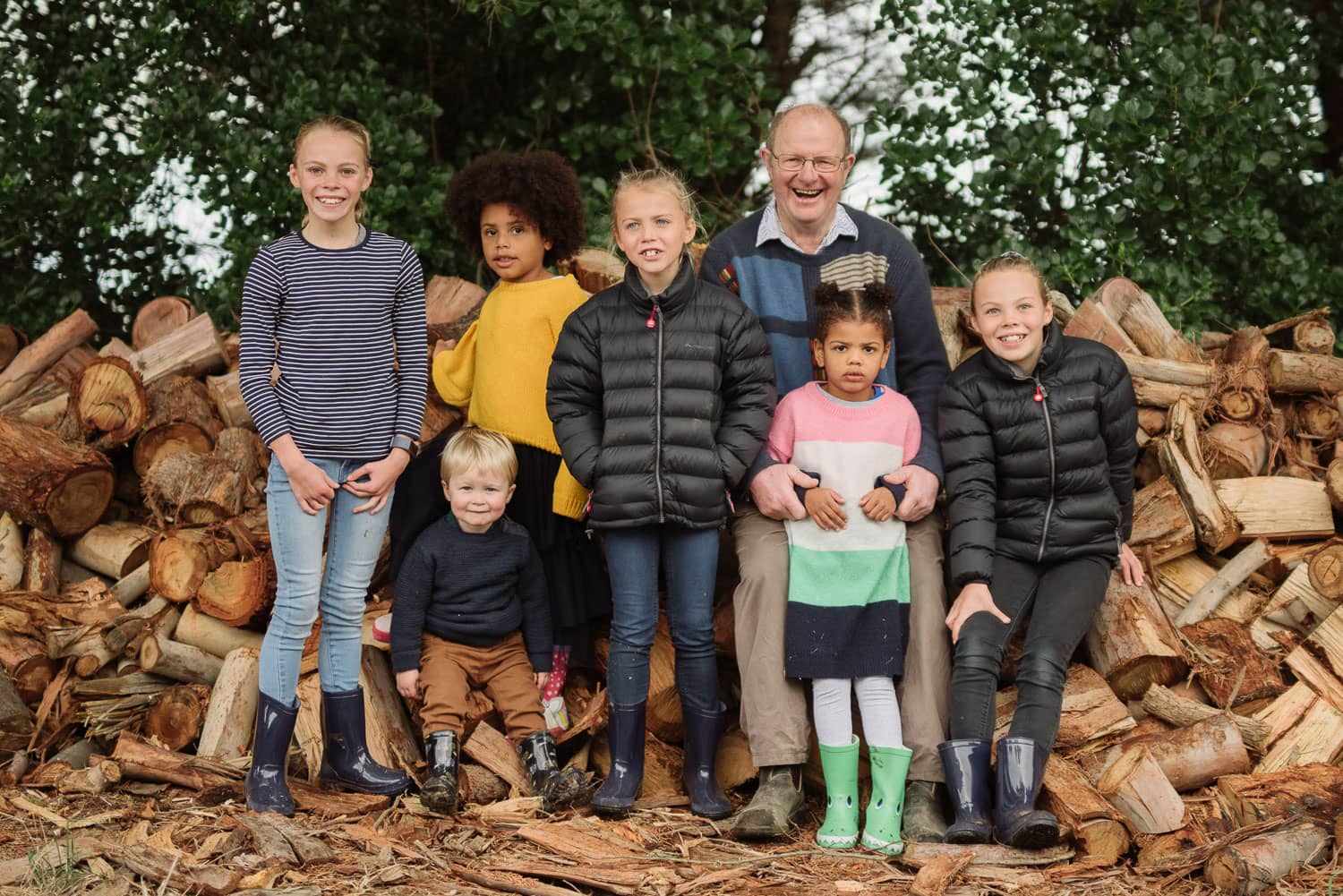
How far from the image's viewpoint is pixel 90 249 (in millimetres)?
7086

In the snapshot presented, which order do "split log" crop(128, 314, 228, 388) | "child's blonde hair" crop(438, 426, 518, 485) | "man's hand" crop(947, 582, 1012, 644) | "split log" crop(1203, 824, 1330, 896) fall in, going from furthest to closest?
1. "split log" crop(128, 314, 228, 388)
2. "child's blonde hair" crop(438, 426, 518, 485)
3. "man's hand" crop(947, 582, 1012, 644)
4. "split log" crop(1203, 824, 1330, 896)

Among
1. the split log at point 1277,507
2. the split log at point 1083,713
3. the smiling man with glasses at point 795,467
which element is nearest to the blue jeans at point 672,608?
the smiling man with glasses at point 795,467

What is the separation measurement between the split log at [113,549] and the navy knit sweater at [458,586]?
142cm

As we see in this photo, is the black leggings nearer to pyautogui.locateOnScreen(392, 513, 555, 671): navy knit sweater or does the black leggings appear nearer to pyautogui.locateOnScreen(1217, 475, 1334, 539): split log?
pyautogui.locateOnScreen(1217, 475, 1334, 539): split log

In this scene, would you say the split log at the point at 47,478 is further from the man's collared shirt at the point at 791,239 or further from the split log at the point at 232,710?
the man's collared shirt at the point at 791,239

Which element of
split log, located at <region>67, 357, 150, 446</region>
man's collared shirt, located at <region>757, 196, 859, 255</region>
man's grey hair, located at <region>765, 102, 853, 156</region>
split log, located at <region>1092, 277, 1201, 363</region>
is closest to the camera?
man's grey hair, located at <region>765, 102, 853, 156</region>

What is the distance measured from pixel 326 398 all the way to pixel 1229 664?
310 cm

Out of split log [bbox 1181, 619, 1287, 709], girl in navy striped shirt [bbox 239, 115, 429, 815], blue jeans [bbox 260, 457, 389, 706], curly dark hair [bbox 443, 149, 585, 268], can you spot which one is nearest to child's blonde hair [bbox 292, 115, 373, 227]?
girl in navy striped shirt [bbox 239, 115, 429, 815]

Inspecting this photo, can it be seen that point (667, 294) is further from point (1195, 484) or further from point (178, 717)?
point (178, 717)

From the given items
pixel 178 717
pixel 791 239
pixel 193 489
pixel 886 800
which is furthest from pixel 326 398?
pixel 886 800

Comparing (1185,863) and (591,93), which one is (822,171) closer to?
(1185,863)

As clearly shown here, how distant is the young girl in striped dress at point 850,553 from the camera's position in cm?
402

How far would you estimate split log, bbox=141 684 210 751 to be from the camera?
4.71m

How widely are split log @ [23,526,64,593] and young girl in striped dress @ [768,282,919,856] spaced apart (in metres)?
2.95
